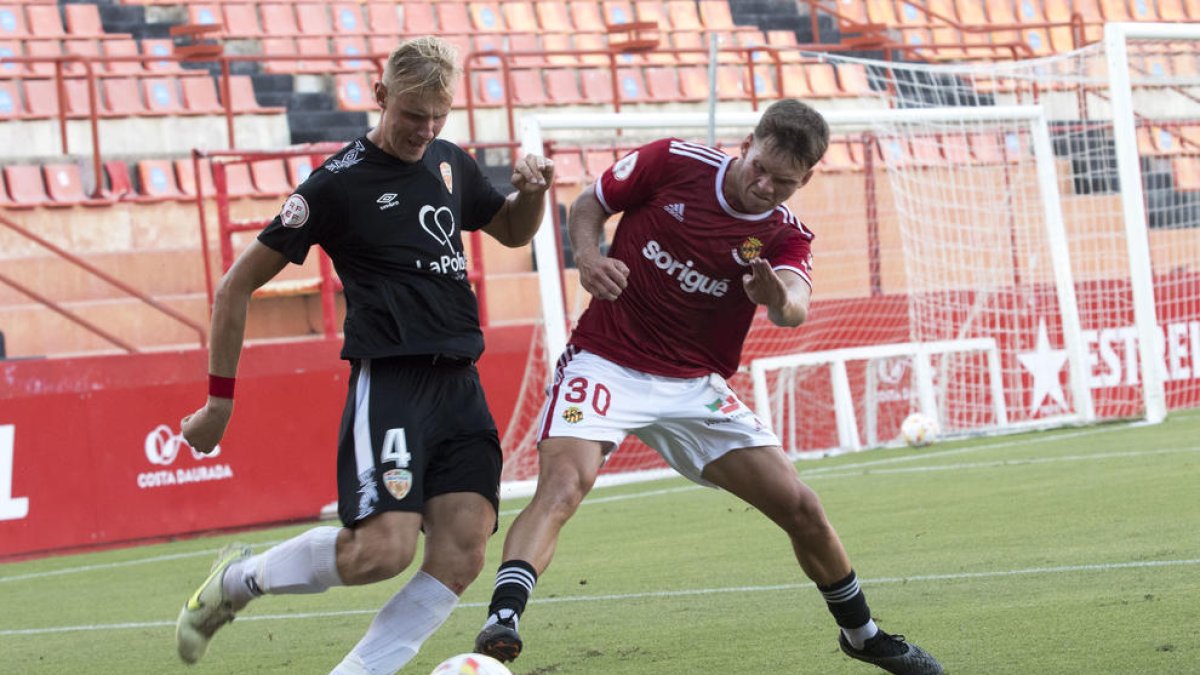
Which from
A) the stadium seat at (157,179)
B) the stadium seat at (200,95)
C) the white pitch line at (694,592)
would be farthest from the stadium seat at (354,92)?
the white pitch line at (694,592)

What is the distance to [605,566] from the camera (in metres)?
8.70

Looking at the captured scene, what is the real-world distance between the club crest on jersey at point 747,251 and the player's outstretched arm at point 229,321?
1519mm

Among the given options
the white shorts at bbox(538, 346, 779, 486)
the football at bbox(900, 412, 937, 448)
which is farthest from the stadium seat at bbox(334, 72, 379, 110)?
the white shorts at bbox(538, 346, 779, 486)

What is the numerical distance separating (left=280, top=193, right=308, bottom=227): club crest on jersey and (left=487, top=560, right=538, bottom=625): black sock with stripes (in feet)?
3.69

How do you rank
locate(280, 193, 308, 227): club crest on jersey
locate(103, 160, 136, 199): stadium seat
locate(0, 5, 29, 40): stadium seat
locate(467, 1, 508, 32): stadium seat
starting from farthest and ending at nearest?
1. locate(467, 1, 508, 32): stadium seat
2. locate(0, 5, 29, 40): stadium seat
3. locate(103, 160, 136, 199): stadium seat
4. locate(280, 193, 308, 227): club crest on jersey

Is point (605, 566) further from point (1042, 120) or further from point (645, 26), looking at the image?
point (645, 26)

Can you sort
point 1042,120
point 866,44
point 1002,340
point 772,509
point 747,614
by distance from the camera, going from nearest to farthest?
point 772,509 → point 747,614 → point 1042,120 → point 1002,340 → point 866,44

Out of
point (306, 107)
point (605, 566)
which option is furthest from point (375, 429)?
point (306, 107)

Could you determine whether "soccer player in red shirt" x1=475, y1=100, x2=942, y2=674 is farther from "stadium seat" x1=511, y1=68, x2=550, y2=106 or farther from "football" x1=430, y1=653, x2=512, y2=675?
"stadium seat" x1=511, y1=68, x2=550, y2=106

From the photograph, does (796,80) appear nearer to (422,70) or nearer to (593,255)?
(593,255)

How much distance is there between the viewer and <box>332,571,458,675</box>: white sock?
15.7 feet

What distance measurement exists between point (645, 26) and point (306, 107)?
385 centimetres

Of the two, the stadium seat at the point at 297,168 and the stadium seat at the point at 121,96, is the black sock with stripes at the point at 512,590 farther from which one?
the stadium seat at the point at 121,96

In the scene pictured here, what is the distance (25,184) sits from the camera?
1627 cm
